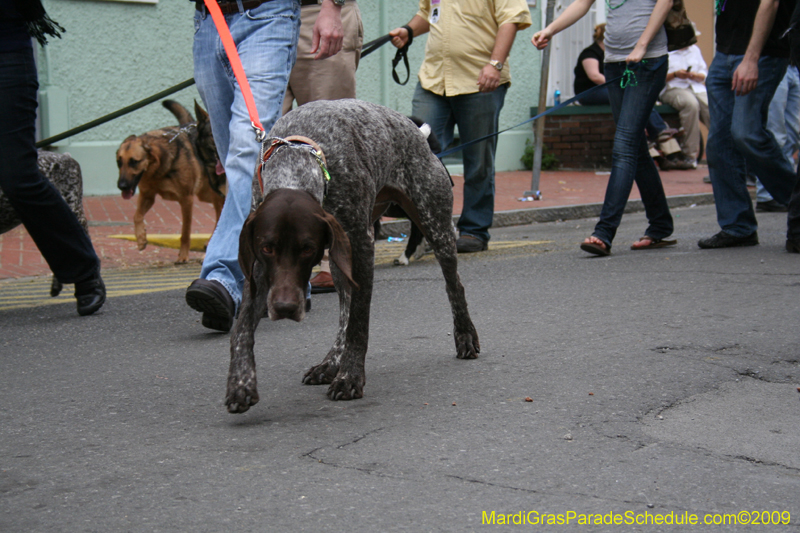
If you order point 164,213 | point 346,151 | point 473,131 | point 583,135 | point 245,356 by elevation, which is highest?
point 346,151

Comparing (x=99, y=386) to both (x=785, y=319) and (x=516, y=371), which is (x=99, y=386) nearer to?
(x=516, y=371)

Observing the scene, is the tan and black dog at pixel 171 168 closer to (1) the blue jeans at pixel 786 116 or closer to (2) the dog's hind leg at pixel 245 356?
(2) the dog's hind leg at pixel 245 356

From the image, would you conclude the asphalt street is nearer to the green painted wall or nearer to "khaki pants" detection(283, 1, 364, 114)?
"khaki pants" detection(283, 1, 364, 114)

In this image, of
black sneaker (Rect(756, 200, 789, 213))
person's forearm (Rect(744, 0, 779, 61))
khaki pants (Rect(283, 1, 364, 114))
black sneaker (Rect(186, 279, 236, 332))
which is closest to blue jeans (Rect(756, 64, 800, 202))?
black sneaker (Rect(756, 200, 789, 213))

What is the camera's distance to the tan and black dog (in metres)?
7.76

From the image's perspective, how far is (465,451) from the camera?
97.8 inches

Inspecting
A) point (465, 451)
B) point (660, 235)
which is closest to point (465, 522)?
point (465, 451)

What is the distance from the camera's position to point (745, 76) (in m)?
6.09

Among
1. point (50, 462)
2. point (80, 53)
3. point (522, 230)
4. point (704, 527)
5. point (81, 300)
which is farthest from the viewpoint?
point (80, 53)

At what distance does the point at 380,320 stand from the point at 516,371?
4.06 feet

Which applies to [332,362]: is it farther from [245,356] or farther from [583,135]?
[583,135]

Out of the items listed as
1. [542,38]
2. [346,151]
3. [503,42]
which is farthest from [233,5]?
[503,42]

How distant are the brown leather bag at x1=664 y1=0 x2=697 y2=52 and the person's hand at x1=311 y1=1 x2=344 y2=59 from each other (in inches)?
125

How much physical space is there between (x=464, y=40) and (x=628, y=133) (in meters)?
1.56
